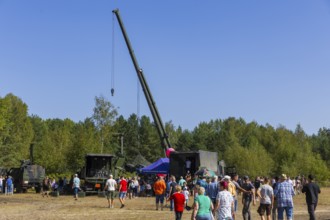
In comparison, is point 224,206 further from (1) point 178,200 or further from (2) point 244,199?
(2) point 244,199

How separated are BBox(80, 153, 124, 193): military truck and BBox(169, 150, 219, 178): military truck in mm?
4765

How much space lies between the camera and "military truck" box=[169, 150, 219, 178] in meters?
35.0

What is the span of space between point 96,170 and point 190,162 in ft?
23.4

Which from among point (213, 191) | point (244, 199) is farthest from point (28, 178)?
point (244, 199)

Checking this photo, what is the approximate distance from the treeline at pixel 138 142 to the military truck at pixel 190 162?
16918 mm

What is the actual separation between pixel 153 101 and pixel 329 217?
76.8 ft

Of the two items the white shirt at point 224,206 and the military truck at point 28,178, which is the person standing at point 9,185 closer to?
the military truck at point 28,178

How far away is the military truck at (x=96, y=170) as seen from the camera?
3678 cm

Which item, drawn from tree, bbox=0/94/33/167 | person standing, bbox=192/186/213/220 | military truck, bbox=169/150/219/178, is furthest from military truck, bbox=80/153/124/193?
tree, bbox=0/94/33/167

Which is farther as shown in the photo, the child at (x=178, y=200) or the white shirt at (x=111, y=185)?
the white shirt at (x=111, y=185)

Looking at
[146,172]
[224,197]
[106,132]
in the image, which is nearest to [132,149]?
[106,132]

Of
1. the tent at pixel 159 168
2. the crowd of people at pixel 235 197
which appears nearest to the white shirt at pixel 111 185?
the crowd of people at pixel 235 197

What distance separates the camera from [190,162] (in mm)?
35531

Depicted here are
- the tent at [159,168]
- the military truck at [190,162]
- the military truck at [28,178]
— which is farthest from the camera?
the tent at [159,168]
